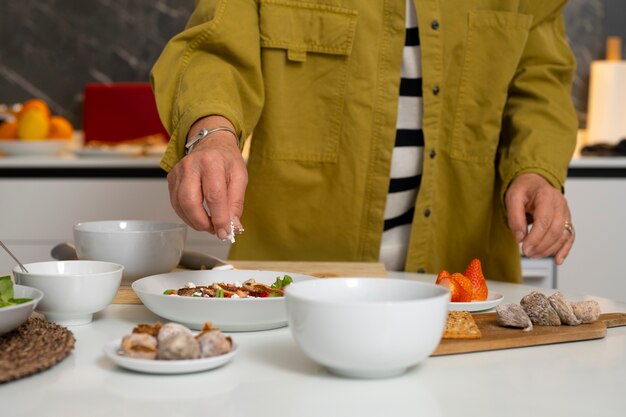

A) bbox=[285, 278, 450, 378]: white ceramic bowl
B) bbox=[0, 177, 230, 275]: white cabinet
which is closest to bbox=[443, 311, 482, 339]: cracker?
bbox=[285, 278, 450, 378]: white ceramic bowl

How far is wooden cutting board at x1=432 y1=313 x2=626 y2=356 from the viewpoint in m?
0.85

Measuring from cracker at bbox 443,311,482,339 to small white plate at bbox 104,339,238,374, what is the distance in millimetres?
224

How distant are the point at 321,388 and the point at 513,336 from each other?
25 cm

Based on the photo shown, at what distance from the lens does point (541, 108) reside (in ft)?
5.40

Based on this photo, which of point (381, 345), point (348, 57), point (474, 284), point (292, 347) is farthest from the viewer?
point (348, 57)

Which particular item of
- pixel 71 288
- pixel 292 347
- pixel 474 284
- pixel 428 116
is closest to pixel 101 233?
pixel 71 288

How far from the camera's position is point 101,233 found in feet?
3.63

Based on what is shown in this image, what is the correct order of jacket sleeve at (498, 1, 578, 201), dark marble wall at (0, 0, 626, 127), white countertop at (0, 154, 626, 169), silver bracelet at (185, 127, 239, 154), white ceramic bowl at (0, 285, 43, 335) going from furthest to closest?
dark marble wall at (0, 0, 626, 127) < white countertop at (0, 154, 626, 169) < jacket sleeve at (498, 1, 578, 201) < silver bracelet at (185, 127, 239, 154) < white ceramic bowl at (0, 285, 43, 335)

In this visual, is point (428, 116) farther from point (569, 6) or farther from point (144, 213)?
point (569, 6)

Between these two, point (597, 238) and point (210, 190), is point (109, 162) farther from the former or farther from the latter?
point (210, 190)

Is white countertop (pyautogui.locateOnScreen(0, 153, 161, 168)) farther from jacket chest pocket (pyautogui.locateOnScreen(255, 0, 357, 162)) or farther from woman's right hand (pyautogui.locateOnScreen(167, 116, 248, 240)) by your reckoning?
woman's right hand (pyautogui.locateOnScreen(167, 116, 248, 240))

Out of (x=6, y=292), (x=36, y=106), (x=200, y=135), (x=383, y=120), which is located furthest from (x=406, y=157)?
(x=36, y=106)

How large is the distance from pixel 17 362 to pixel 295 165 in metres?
0.93

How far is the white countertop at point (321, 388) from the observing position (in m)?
0.68
